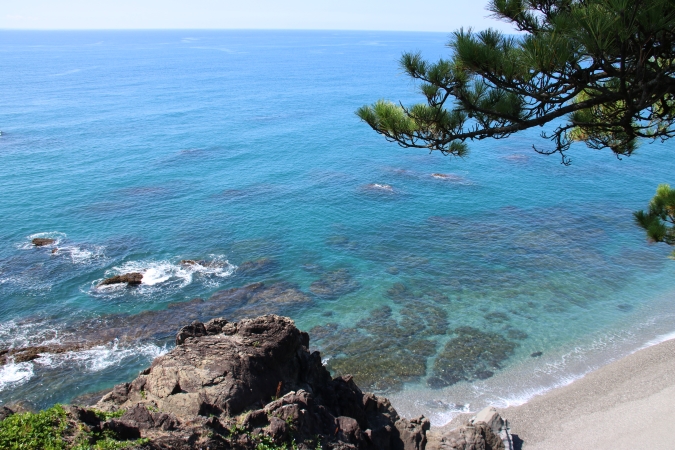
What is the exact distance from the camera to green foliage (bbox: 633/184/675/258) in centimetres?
1577

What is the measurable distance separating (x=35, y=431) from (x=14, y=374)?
1778cm

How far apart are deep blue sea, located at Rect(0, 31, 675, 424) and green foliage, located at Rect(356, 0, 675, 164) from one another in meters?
1.42

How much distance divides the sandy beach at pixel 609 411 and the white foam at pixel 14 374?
69.4 ft

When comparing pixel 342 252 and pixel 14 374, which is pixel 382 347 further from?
pixel 14 374

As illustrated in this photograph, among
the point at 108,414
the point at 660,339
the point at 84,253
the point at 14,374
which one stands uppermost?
the point at 108,414

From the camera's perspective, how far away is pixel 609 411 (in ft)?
75.4

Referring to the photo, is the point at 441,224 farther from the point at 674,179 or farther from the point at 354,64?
A: the point at 354,64

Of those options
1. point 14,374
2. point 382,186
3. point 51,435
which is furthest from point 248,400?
point 382,186

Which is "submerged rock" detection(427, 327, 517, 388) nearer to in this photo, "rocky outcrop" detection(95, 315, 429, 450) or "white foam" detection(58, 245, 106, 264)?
"rocky outcrop" detection(95, 315, 429, 450)

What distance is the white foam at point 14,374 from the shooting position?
25078 millimetres

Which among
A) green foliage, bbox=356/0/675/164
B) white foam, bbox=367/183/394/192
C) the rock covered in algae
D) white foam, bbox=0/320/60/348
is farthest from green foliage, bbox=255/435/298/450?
white foam, bbox=367/183/394/192

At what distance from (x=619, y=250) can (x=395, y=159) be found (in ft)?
99.8

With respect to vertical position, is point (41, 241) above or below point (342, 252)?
above

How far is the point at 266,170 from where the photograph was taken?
194 feet
